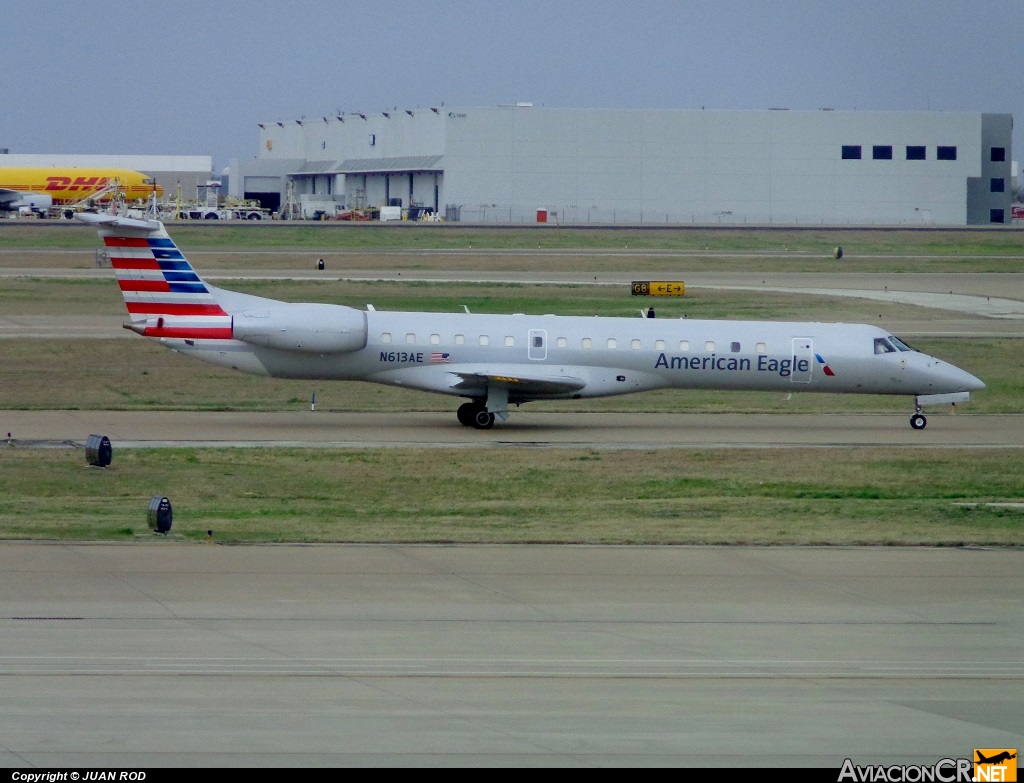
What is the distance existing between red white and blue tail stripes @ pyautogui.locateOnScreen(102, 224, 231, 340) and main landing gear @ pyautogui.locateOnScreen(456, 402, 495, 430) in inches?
234

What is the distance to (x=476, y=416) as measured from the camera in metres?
33.1

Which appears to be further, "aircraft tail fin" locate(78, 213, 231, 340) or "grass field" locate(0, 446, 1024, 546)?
"aircraft tail fin" locate(78, 213, 231, 340)

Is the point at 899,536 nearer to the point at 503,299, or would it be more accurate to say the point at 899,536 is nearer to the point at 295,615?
the point at 295,615

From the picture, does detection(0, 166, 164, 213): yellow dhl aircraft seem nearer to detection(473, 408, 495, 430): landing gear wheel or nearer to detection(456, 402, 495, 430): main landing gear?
detection(456, 402, 495, 430): main landing gear

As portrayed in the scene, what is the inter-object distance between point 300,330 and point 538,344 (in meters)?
5.62

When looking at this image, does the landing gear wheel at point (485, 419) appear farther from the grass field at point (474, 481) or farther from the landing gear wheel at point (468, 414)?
the grass field at point (474, 481)

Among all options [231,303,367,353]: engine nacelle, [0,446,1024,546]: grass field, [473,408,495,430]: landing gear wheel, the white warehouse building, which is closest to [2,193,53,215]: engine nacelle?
the white warehouse building

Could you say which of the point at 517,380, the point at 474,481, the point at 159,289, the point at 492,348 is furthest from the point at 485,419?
the point at 159,289

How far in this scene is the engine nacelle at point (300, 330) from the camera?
31594 millimetres

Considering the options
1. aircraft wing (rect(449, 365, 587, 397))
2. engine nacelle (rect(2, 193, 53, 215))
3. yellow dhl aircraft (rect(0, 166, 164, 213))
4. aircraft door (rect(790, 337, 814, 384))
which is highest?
yellow dhl aircraft (rect(0, 166, 164, 213))

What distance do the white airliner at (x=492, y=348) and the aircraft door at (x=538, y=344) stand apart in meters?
0.02

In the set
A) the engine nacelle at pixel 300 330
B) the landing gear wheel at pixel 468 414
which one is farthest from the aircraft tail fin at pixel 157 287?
the landing gear wheel at pixel 468 414

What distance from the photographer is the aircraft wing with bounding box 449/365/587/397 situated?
1264 inches

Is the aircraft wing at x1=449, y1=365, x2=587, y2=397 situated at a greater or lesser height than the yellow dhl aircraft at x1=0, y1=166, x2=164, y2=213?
lesser
